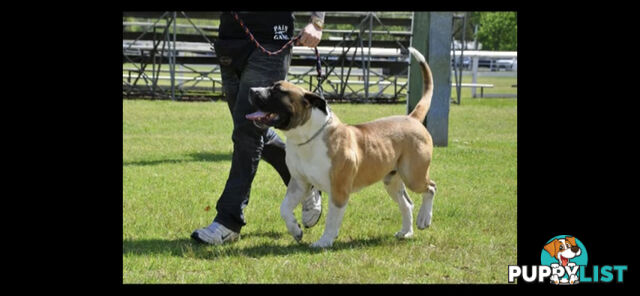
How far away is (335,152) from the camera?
17.3ft

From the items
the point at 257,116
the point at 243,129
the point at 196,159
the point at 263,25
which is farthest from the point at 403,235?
the point at 196,159

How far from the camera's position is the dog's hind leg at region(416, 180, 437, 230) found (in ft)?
19.5

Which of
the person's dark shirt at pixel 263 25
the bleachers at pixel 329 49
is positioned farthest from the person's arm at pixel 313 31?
the bleachers at pixel 329 49

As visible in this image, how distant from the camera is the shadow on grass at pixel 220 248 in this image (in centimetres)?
525

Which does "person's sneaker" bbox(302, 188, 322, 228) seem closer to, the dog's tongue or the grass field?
the grass field

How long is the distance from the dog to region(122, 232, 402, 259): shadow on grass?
121 millimetres

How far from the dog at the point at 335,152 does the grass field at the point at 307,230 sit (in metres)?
0.28

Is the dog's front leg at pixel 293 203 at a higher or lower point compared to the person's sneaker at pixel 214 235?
higher

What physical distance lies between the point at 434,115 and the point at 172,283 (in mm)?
7674
